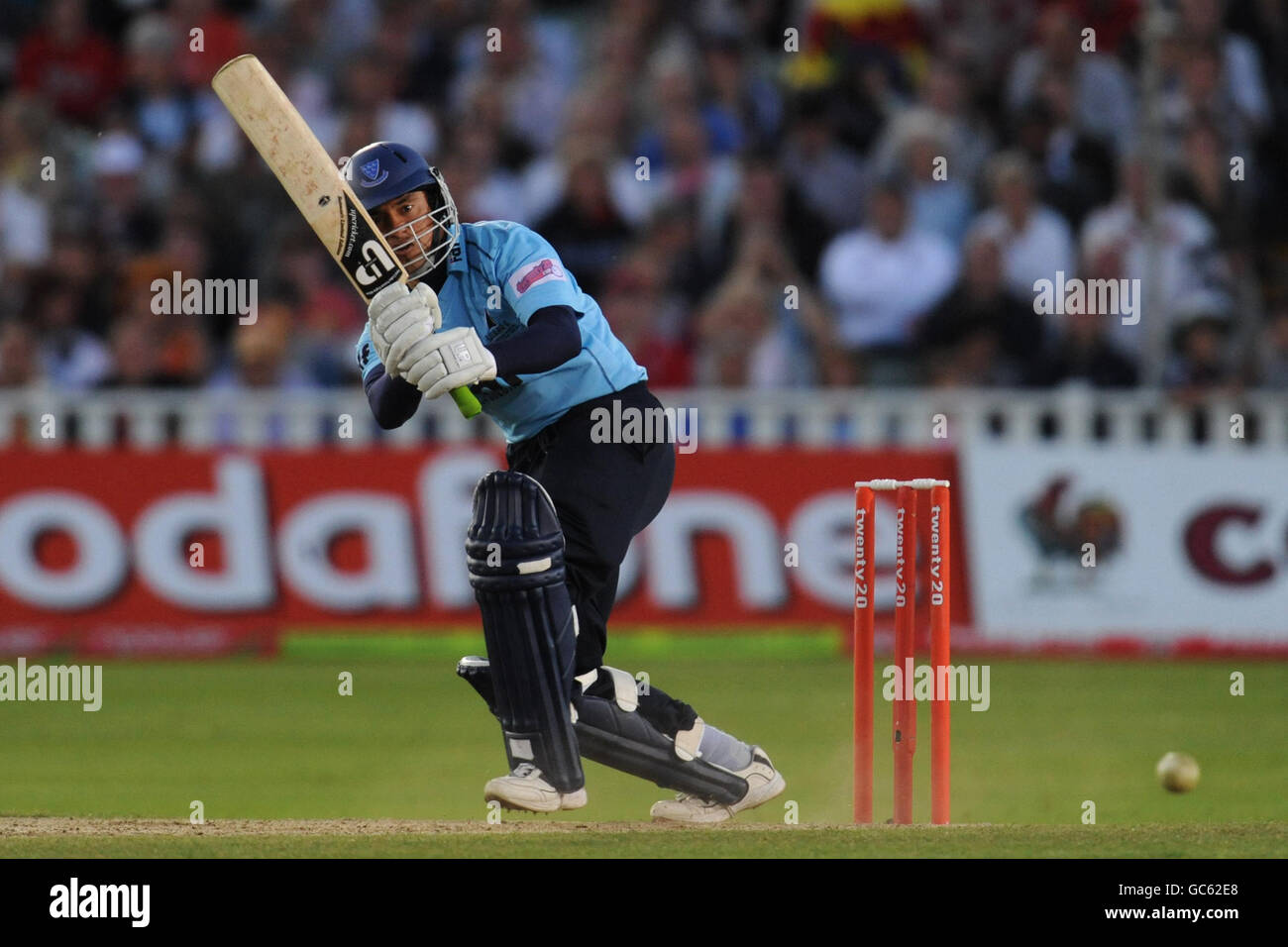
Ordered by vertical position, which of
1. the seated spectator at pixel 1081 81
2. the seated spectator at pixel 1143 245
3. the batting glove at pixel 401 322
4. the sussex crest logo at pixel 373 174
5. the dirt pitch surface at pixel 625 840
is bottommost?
the dirt pitch surface at pixel 625 840

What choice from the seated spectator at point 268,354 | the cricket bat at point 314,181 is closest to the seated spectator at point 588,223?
the seated spectator at point 268,354

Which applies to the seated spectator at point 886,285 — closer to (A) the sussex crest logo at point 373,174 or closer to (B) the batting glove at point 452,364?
(A) the sussex crest logo at point 373,174

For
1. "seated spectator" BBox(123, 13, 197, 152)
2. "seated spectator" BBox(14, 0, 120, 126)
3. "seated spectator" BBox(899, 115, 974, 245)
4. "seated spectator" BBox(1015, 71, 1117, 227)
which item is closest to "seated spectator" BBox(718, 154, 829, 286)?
"seated spectator" BBox(899, 115, 974, 245)

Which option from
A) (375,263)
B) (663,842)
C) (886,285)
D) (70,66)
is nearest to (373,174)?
(375,263)

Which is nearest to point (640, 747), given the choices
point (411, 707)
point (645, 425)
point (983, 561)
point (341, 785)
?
point (645, 425)

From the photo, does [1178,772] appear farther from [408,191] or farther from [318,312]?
[318,312]

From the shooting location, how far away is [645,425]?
7.16m

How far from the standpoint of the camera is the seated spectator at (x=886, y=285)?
13.9 meters

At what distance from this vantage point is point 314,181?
6680mm

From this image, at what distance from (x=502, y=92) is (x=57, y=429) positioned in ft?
12.4

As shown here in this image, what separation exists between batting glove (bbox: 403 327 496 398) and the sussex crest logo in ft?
2.10

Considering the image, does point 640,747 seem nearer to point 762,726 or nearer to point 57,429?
point 762,726

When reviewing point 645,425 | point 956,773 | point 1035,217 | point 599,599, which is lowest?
point 956,773

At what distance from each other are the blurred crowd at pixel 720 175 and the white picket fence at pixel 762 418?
0.94 ft
